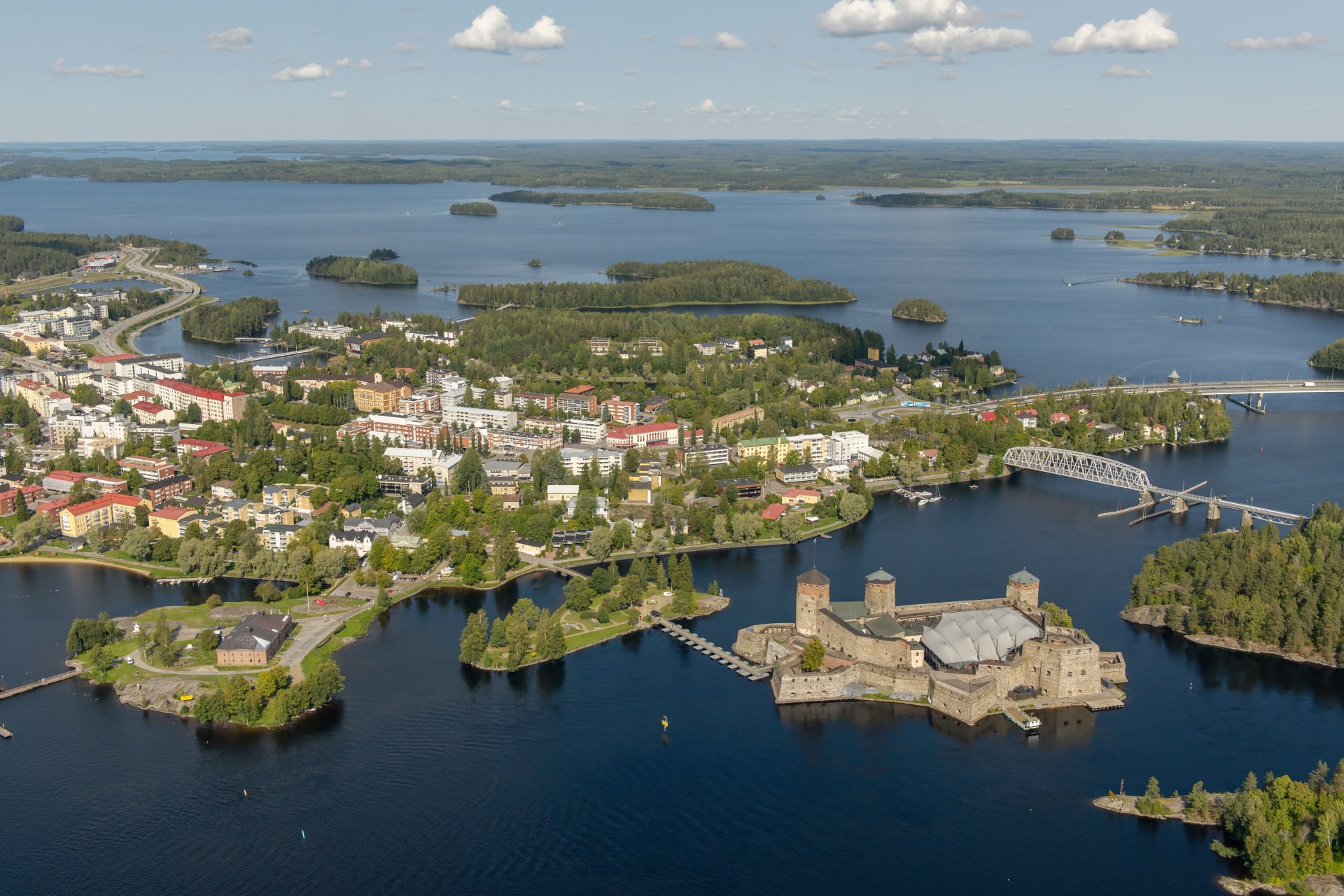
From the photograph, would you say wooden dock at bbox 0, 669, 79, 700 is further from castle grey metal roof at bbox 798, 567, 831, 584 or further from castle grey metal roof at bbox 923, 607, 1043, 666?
castle grey metal roof at bbox 923, 607, 1043, 666

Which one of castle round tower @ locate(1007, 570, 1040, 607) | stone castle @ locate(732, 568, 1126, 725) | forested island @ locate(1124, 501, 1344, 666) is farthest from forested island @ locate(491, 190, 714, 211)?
stone castle @ locate(732, 568, 1126, 725)

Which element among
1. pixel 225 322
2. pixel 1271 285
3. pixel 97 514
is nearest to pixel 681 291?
pixel 225 322

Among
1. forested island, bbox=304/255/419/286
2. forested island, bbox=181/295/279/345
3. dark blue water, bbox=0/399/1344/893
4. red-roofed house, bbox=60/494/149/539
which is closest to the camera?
dark blue water, bbox=0/399/1344/893

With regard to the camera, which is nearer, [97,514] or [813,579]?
[813,579]

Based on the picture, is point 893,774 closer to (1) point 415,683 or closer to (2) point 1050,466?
(1) point 415,683

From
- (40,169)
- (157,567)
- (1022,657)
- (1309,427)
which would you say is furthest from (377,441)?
(40,169)

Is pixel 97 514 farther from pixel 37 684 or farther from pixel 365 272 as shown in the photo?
pixel 365 272
